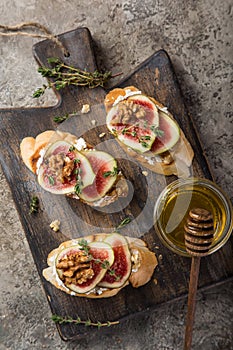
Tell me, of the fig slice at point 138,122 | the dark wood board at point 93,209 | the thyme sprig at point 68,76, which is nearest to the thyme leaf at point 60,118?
the dark wood board at point 93,209

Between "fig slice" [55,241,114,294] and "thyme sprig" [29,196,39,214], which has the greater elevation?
"thyme sprig" [29,196,39,214]

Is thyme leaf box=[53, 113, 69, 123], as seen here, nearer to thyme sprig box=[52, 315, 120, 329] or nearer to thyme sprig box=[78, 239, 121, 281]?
thyme sprig box=[78, 239, 121, 281]

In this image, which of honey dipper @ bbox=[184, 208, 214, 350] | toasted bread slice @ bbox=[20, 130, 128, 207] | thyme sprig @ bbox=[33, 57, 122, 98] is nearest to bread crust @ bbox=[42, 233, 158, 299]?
toasted bread slice @ bbox=[20, 130, 128, 207]

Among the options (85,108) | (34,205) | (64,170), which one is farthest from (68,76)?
(34,205)

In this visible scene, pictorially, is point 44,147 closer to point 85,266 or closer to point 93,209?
point 93,209

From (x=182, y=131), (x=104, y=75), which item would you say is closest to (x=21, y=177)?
(x=104, y=75)

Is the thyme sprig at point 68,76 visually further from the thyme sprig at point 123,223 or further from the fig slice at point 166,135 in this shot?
the thyme sprig at point 123,223
